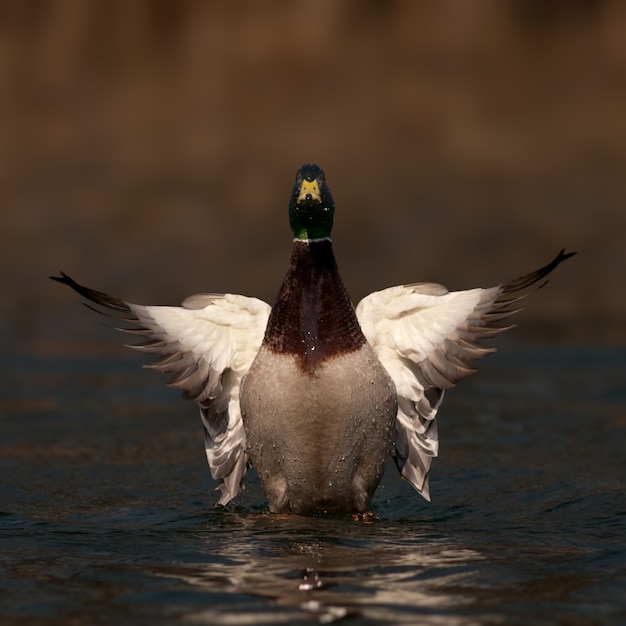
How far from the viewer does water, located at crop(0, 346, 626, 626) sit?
22.7 ft

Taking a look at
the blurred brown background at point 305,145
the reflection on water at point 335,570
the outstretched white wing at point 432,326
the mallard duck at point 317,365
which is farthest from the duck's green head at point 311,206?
the blurred brown background at point 305,145

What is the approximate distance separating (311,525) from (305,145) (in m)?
11.9

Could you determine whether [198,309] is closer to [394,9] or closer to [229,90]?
[229,90]

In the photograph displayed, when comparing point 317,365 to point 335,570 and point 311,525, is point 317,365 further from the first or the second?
point 335,570

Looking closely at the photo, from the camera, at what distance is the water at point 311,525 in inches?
272

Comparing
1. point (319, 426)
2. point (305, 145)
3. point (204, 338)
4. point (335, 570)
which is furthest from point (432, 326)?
point (305, 145)

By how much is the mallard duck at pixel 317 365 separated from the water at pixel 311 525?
0.33 metres

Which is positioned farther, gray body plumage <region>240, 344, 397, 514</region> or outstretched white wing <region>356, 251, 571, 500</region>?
outstretched white wing <region>356, 251, 571, 500</region>

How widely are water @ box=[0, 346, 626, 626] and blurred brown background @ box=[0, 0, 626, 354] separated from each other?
9.89ft

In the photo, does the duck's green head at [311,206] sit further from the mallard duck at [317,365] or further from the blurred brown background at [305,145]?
the blurred brown background at [305,145]

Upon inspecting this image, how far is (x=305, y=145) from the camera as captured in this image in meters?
20.0

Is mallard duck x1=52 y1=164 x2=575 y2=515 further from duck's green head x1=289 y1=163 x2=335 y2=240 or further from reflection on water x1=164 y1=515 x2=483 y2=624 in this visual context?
reflection on water x1=164 y1=515 x2=483 y2=624

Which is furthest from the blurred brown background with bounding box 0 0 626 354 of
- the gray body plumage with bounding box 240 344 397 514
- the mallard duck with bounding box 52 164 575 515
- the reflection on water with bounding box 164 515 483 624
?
the reflection on water with bounding box 164 515 483 624

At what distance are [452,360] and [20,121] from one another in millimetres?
12864
